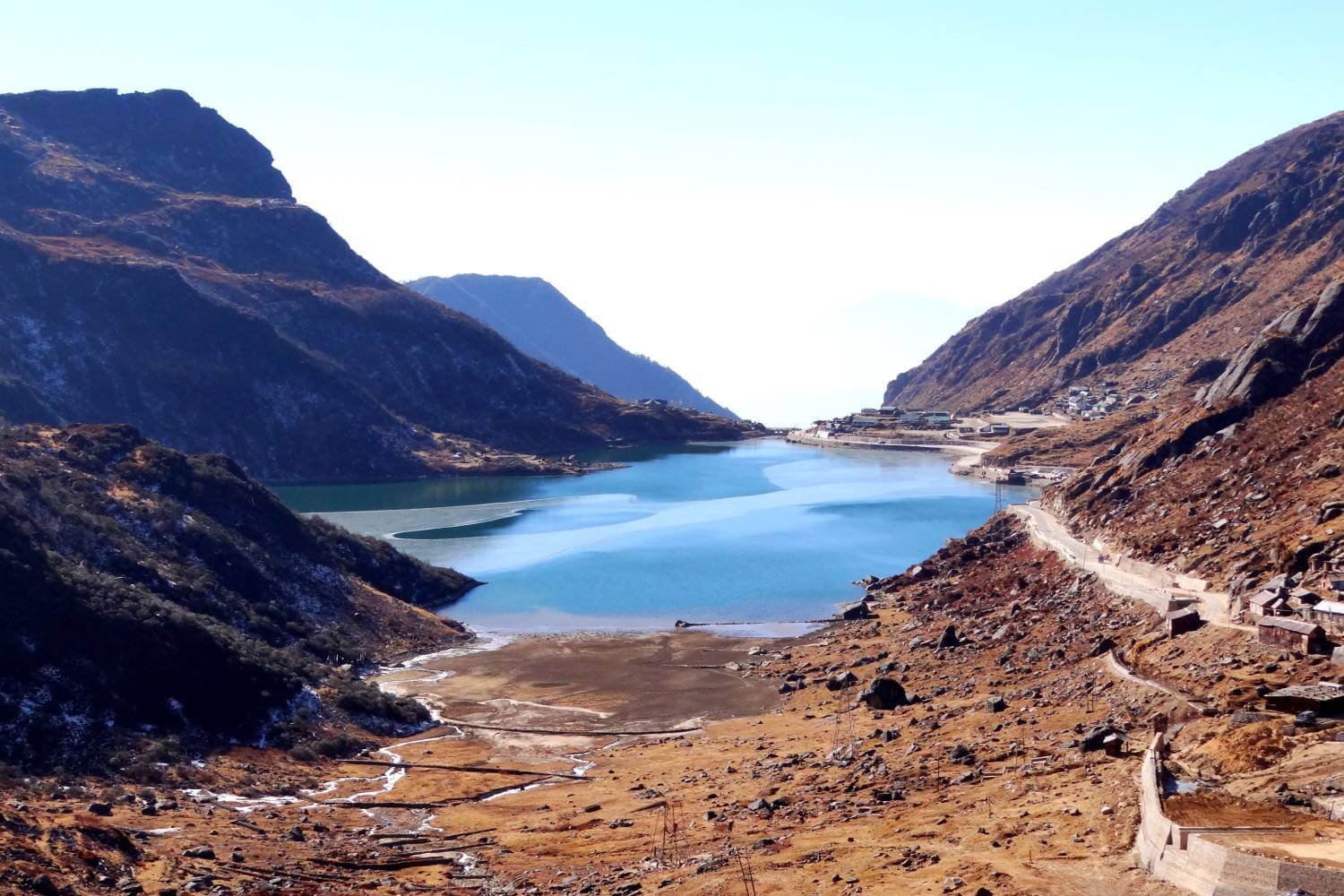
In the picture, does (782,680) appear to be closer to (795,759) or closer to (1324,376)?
(795,759)

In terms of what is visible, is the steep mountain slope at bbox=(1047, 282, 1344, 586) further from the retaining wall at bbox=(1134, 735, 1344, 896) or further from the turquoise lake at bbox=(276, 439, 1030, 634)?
the turquoise lake at bbox=(276, 439, 1030, 634)

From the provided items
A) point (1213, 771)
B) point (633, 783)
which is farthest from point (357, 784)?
point (1213, 771)

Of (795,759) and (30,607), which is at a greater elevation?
(30,607)

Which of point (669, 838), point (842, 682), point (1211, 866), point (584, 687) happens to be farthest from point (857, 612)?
point (1211, 866)

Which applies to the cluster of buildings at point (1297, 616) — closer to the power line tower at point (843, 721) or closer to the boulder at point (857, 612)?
the power line tower at point (843, 721)

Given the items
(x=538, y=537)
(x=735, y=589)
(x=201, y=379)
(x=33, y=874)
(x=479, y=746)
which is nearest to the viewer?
(x=33, y=874)

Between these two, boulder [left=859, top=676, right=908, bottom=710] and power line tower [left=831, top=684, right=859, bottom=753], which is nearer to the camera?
power line tower [left=831, top=684, right=859, bottom=753]

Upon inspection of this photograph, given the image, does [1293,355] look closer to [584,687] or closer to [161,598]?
[584,687]

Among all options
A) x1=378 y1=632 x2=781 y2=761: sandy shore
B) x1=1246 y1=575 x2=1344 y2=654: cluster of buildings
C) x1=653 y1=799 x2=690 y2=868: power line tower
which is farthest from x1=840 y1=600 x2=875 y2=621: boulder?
x1=653 y1=799 x2=690 y2=868: power line tower
